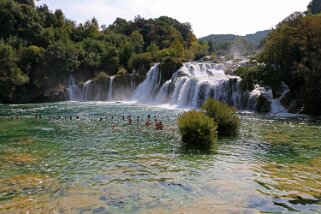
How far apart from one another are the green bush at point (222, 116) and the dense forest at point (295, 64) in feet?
48.8

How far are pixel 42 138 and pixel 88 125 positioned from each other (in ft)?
24.8

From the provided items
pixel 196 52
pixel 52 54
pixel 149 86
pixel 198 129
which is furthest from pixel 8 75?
pixel 196 52

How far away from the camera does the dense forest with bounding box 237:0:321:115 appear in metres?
Result: 37.4

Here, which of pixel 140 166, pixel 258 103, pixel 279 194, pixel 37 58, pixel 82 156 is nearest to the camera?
pixel 279 194

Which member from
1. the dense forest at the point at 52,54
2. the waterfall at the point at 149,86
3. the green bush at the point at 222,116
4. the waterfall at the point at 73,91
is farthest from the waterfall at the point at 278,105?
the waterfall at the point at 73,91

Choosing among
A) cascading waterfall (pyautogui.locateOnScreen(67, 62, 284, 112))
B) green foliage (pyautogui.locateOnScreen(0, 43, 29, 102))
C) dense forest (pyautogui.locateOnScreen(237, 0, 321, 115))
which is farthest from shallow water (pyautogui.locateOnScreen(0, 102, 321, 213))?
green foliage (pyautogui.locateOnScreen(0, 43, 29, 102))

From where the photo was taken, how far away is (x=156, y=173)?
15.6 m

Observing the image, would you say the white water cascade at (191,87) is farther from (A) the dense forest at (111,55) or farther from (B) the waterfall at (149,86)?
(A) the dense forest at (111,55)

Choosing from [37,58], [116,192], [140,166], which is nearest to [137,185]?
[116,192]

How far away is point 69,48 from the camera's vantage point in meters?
71.8

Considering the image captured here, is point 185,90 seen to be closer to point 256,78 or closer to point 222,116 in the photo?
point 256,78

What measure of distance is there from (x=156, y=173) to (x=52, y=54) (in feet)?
192

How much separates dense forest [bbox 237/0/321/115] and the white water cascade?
9.01 feet

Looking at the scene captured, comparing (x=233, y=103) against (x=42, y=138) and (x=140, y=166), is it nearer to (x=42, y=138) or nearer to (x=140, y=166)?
(x=42, y=138)
